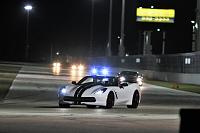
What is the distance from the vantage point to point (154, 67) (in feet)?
212

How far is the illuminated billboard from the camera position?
354 ft

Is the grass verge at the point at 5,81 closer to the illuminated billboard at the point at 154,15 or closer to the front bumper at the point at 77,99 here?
the front bumper at the point at 77,99

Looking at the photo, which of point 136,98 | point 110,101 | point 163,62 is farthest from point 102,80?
point 163,62

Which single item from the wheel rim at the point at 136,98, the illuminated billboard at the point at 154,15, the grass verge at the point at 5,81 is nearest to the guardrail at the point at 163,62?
the grass verge at the point at 5,81

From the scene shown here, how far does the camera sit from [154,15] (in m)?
108

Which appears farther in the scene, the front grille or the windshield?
the windshield

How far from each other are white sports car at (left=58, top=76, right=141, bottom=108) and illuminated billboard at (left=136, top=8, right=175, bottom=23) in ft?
285

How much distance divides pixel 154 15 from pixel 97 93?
3521 inches

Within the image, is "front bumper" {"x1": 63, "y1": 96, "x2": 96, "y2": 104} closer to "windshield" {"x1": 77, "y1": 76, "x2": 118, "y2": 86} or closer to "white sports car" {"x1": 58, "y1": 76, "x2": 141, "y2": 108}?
"white sports car" {"x1": 58, "y1": 76, "x2": 141, "y2": 108}

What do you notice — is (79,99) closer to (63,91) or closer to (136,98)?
(63,91)

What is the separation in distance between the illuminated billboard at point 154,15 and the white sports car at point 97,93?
285 ft

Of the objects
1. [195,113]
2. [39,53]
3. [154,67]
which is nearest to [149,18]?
[154,67]

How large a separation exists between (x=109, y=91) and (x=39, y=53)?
483 feet

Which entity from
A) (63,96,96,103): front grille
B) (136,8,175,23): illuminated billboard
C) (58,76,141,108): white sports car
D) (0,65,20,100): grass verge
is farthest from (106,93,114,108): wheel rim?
(136,8,175,23): illuminated billboard
